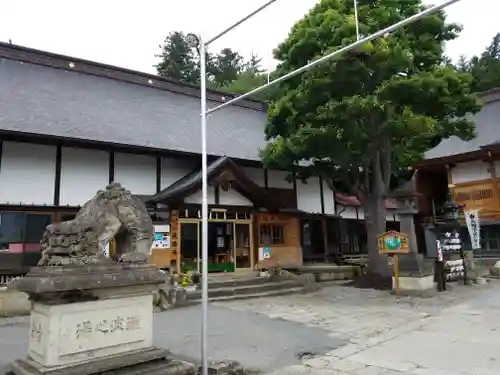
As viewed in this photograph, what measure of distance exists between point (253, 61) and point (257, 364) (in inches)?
2087

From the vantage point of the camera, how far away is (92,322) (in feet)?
14.7

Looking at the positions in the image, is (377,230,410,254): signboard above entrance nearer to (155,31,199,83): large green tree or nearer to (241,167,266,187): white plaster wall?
(241,167,266,187): white plaster wall

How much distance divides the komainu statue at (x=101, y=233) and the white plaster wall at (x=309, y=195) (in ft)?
48.2

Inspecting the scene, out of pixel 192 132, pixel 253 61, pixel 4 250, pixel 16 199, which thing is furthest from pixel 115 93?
pixel 253 61

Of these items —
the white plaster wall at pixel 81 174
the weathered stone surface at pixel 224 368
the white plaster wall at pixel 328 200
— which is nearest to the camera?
the weathered stone surface at pixel 224 368

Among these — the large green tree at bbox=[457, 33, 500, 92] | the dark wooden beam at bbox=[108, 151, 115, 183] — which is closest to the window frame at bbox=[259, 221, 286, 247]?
the dark wooden beam at bbox=[108, 151, 115, 183]

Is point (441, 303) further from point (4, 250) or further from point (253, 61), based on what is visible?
point (253, 61)

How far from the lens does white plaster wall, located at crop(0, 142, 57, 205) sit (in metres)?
12.6

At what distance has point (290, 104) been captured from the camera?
46.1ft

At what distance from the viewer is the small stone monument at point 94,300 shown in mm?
4211

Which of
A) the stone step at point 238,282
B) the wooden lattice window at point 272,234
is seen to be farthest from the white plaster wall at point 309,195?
the stone step at point 238,282

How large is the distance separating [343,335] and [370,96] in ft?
25.0

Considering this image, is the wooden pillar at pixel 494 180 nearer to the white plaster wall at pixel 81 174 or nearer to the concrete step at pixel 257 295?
the concrete step at pixel 257 295

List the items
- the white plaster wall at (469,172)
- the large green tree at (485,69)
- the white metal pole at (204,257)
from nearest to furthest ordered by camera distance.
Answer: the white metal pole at (204,257), the white plaster wall at (469,172), the large green tree at (485,69)
